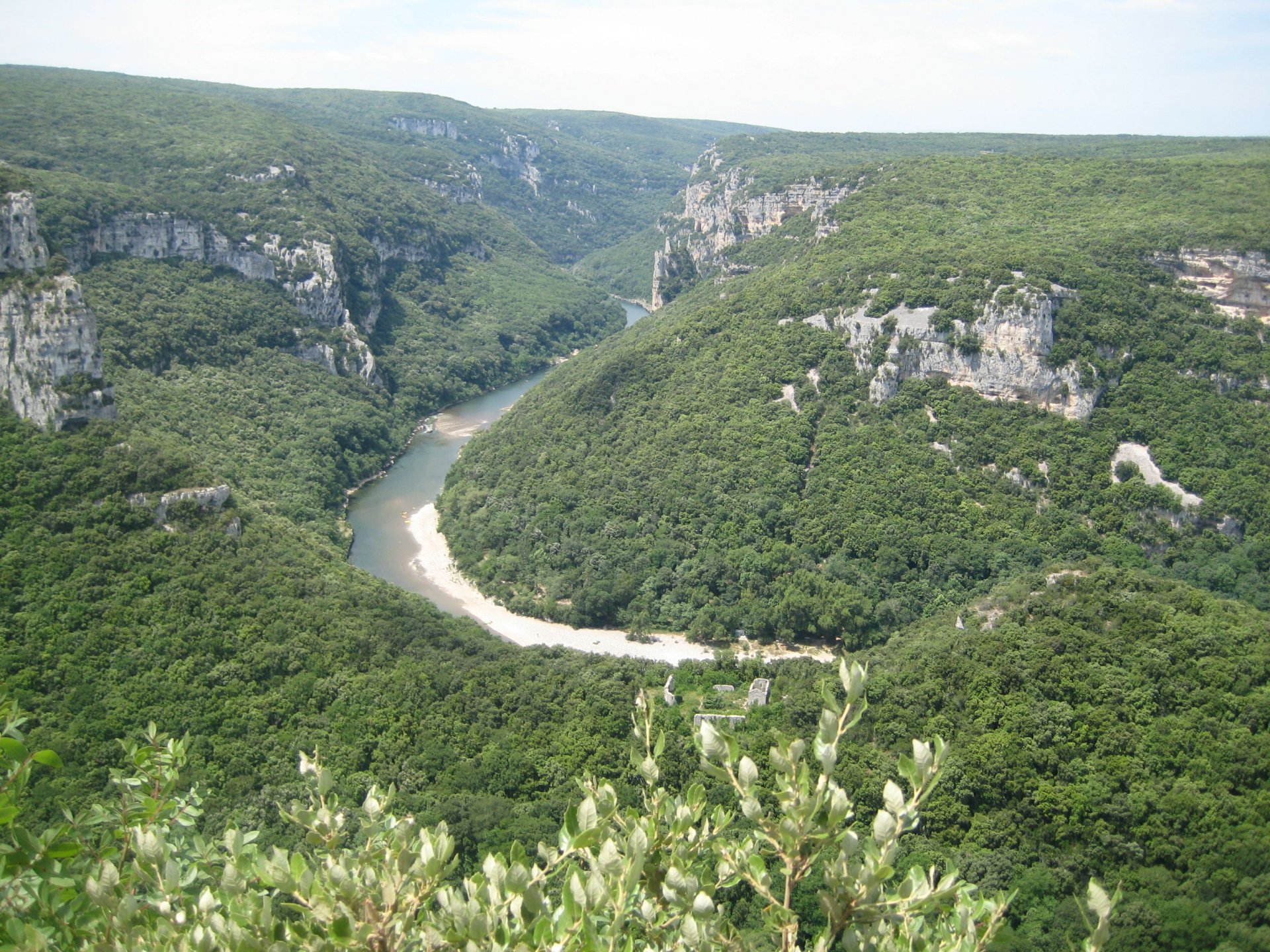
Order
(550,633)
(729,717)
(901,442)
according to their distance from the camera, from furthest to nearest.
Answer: (901,442) → (550,633) → (729,717)

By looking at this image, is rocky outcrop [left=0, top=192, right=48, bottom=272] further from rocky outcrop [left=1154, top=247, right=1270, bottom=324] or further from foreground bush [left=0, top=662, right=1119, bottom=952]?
rocky outcrop [left=1154, top=247, right=1270, bottom=324]

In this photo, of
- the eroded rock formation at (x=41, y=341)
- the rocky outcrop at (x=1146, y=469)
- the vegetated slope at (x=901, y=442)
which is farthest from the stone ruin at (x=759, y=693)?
the eroded rock formation at (x=41, y=341)

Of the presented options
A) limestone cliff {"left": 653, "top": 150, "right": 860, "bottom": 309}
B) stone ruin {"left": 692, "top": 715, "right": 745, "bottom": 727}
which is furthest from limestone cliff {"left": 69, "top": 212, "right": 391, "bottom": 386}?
stone ruin {"left": 692, "top": 715, "right": 745, "bottom": 727}

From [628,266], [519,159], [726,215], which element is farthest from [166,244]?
[519,159]

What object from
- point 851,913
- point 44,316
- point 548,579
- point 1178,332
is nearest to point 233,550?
point 44,316

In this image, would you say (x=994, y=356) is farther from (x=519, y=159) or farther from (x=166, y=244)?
(x=519, y=159)

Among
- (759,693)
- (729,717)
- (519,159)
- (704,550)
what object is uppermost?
(519,159)

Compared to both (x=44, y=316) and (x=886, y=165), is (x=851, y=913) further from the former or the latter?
(x=886, y=165)
